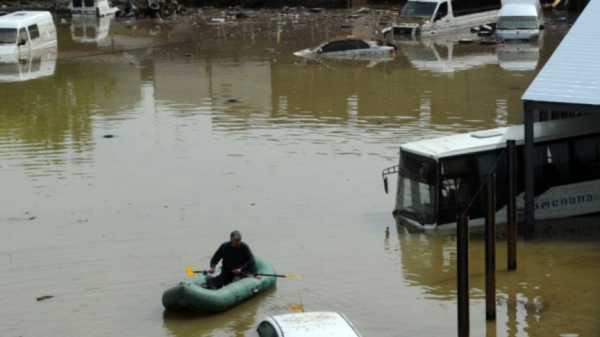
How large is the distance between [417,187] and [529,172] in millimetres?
2495

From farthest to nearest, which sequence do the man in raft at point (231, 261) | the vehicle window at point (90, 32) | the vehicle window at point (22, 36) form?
the vehicle window at point (90, 32) → the vehicle window at point (22, 36) → the man in raft at point (231, 261)

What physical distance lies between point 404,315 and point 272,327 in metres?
3.61

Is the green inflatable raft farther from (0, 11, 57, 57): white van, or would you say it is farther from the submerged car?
(0, 11, 57, 57): white van

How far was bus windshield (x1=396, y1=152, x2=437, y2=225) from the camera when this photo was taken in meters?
25.3

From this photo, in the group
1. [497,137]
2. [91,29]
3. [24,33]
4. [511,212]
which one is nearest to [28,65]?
[24,33]

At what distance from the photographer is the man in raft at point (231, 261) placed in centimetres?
2139

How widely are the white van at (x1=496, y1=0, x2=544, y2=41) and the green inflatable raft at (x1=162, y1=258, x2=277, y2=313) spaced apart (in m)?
40.4

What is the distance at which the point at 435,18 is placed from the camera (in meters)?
62.9

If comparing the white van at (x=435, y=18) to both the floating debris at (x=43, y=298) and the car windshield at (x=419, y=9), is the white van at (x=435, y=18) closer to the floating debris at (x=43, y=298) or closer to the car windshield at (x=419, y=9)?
the car windshield at (x=419, y=9)

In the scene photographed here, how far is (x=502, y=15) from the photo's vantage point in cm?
6006

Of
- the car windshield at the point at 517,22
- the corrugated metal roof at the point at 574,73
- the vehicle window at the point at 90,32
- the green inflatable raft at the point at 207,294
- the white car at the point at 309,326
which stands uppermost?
the corrugated metal roof at the point at 574,73

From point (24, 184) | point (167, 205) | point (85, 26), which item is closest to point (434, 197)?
point (167, 205)

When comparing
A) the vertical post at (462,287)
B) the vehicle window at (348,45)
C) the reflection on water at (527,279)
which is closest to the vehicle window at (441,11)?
the vehicle window at (348,45)

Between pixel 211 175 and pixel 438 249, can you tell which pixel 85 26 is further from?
pixel 438 249
